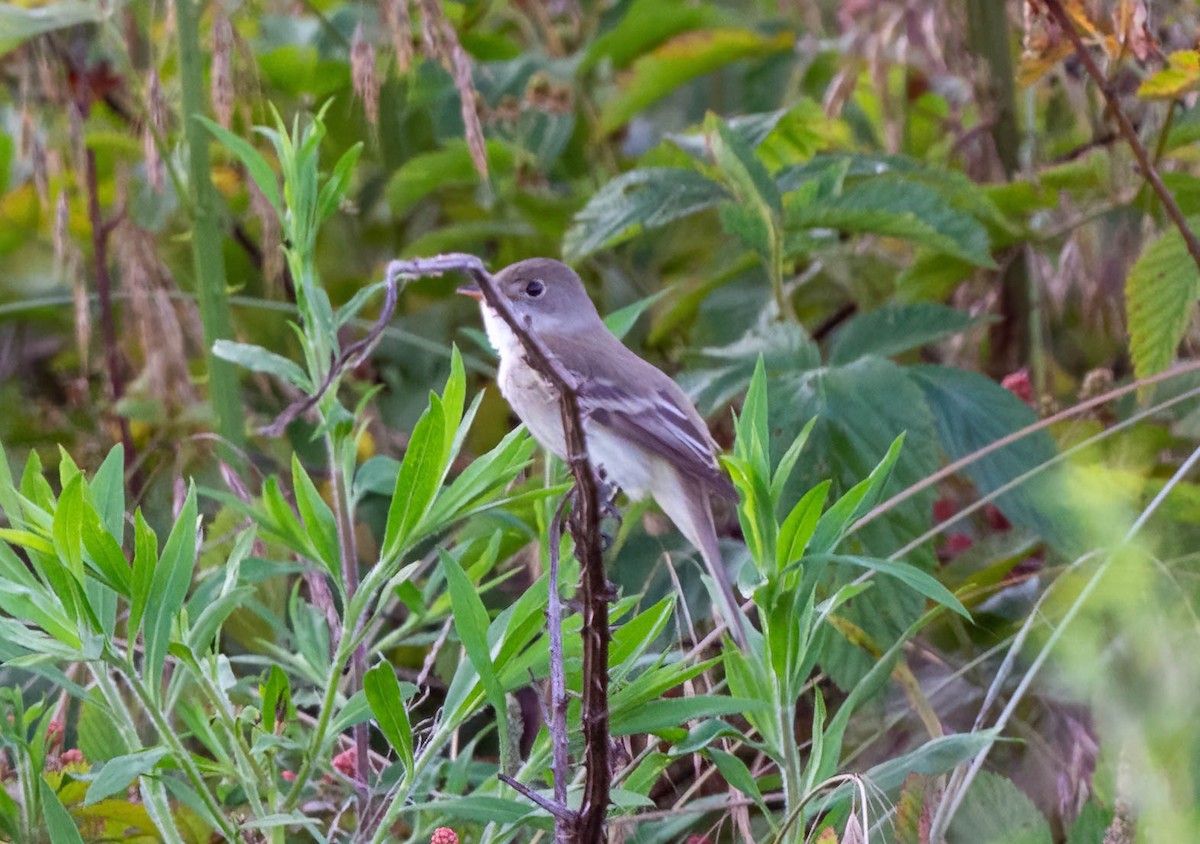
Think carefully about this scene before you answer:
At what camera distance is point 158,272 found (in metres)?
2.63

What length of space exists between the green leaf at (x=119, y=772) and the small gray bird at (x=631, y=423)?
0.85 metres

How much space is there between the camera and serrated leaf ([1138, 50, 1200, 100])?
2.13m

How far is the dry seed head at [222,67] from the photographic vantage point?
2.07 m

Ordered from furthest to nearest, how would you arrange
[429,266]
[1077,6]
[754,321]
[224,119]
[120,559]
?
[754,321], [1077,6], [224,119], [120,559], [429,266]

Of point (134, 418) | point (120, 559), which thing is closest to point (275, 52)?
point (134, 418)

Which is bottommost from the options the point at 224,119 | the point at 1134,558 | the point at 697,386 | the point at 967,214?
the point at 1134,558

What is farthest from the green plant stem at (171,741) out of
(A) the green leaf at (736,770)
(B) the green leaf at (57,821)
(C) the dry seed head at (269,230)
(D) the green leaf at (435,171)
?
(D) the green leaf at (435,171)

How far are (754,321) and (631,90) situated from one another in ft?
2.57

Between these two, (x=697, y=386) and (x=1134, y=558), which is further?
(x=697, y=386)

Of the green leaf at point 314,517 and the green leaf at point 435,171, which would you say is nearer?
the green leaf at point 314,517

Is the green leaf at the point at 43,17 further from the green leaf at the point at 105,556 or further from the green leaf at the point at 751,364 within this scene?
the green leaf at the point at 105,556

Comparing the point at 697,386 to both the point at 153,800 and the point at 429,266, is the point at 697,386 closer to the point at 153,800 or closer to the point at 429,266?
the point at 153,800

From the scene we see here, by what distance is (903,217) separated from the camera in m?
2.29

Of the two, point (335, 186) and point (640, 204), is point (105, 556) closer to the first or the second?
point (335, 186)
